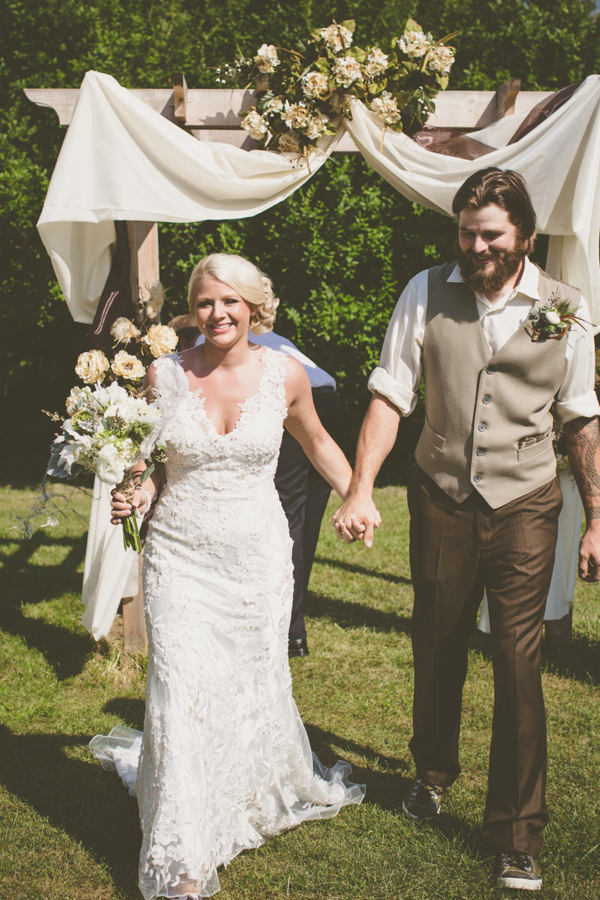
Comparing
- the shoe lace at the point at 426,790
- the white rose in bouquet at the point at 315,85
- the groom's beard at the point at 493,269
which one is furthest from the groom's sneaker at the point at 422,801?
the white rose in bouquet at the point at 315,85

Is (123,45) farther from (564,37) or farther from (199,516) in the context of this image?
(199,516)

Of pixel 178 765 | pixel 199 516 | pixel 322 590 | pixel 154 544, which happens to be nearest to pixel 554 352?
pixel 199 516

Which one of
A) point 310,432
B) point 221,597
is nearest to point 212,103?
point 310,432

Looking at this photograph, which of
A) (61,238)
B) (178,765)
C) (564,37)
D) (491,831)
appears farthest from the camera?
(564,37)

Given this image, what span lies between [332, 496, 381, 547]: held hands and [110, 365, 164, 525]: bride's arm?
0.75 m

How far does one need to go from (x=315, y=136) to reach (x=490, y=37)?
6.77m

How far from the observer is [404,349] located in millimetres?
3295

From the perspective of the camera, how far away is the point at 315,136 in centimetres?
462

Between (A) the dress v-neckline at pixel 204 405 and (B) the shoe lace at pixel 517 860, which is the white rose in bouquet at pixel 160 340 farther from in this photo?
(B) the shoe lace at pixel 517 860

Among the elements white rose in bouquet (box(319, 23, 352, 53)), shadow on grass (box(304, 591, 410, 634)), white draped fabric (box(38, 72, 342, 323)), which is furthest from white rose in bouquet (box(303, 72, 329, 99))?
shadow on grass (box(304, 591, 410, 634))

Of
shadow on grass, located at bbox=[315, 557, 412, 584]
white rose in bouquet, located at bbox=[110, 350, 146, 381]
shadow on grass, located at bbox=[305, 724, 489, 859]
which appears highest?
white rose in bouquet, located at bbox=[110, 350, 146, 381]

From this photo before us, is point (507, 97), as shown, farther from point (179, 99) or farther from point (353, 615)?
point (353, 615)

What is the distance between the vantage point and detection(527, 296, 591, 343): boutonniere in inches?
120

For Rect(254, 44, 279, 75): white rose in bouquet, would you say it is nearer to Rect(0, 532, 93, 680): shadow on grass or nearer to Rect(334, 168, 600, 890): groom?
Rect(334, 168, 600, 890): groom
